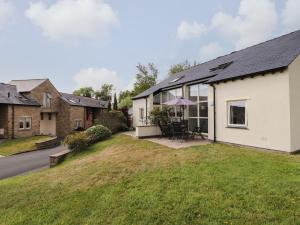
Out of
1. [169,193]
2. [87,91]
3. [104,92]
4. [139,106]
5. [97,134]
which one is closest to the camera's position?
[169,193]

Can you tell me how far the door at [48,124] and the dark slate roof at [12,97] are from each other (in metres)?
5.97

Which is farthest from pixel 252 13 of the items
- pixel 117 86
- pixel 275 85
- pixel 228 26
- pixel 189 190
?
pixel 117 86

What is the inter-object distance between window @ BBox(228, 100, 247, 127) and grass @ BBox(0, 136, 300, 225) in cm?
214

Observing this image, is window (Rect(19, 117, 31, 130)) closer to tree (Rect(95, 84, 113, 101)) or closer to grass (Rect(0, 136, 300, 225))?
grass (Rect(0, 136, 300, 225))

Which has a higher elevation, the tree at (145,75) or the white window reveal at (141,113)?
the tree at (145,75)

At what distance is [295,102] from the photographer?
9008mm

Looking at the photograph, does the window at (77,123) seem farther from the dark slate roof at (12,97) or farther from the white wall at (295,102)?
the white wall at (295,102)

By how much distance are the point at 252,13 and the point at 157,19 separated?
6580 millimetres

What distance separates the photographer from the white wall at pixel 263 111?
29.5 ft

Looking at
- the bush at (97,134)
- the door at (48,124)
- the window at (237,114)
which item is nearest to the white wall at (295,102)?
the window at (237,114)

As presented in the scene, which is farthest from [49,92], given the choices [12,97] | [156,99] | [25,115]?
[156,99]

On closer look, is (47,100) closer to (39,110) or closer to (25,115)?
(39,110)

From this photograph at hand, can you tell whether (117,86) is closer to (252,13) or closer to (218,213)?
(252,13)

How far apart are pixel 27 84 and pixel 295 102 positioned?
3475 cm
